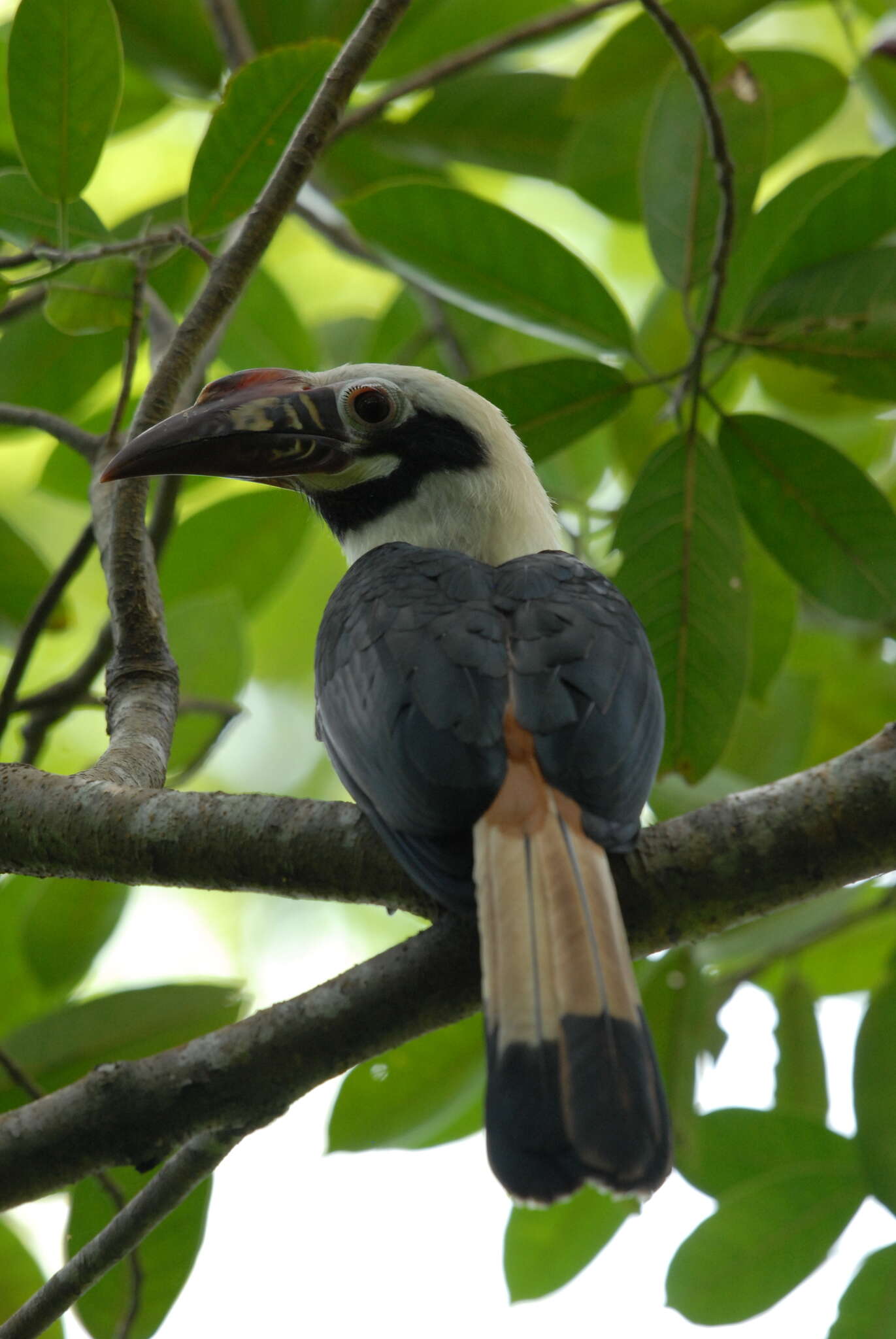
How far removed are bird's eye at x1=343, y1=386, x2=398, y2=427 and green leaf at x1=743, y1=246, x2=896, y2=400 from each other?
87 cm

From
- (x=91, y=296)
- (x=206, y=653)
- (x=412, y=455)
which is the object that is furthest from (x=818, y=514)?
(x=91, y=296)

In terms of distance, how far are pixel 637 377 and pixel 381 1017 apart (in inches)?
91.5

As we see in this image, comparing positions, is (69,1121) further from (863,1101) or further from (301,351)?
(301,351)

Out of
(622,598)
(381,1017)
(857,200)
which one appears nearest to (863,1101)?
(622,598)

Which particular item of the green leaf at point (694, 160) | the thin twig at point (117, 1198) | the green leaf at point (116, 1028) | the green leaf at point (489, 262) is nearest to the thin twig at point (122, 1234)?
the thin twig at point (117, 1198)

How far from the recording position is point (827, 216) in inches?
123

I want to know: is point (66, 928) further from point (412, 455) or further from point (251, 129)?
point (251, 129)

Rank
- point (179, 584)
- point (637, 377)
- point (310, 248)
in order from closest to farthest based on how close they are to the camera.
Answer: point (637, 377) < point (179, 584) < point (310, 248)

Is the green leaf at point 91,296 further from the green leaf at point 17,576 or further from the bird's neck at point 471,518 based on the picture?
the green leaf at point 17,576

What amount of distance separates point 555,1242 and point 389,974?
159cm

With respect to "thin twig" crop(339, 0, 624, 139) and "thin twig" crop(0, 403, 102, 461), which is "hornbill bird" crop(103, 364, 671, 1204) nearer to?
"thin twig" crop(0, 403, 102, 461)

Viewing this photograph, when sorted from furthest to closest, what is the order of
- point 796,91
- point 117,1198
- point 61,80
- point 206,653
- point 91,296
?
point 796,91
point 206,653
point 91,296
point 61,80
point 117,1198

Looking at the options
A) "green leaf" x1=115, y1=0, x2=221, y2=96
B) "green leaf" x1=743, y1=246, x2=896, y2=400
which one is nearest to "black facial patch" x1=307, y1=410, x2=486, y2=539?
"green leaf" x1=743, y1=246, x2=896, y2=400

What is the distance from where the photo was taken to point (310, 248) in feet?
22.7
